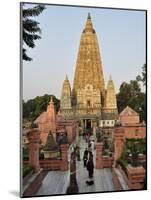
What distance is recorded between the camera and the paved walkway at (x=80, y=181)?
422cm

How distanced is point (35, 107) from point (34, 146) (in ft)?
1.06

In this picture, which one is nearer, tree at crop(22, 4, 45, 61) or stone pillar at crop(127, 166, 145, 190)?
tree at crop(22, 4, 45, 61)

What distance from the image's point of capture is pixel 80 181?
169 inches

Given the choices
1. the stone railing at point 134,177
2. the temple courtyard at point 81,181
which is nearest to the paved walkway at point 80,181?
the temple courtyard at point 81,181

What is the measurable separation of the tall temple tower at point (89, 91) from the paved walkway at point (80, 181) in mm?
238

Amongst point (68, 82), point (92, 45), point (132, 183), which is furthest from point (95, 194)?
point (92, 45)

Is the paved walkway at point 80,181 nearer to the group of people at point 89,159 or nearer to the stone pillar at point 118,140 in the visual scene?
the group of people at point 89,159

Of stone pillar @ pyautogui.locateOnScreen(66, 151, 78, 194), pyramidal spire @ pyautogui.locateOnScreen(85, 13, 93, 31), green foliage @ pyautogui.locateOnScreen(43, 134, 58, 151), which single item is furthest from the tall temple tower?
stone pillar @ pyautogui.locateOnScreen(66, 151, 78, 194)

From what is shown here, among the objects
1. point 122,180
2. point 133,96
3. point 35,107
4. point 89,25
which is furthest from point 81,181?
point 89,25

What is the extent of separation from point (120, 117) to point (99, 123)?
7.4 inches

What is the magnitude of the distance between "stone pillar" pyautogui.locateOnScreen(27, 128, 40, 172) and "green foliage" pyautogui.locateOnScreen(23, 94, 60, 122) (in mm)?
109

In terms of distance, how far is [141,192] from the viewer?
4.43m

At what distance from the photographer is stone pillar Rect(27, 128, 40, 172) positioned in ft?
13.7

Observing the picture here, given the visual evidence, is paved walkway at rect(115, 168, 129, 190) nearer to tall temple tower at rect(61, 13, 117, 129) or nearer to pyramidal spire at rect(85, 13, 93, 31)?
tall temple tower at rect(61, 13, 117, 129)
